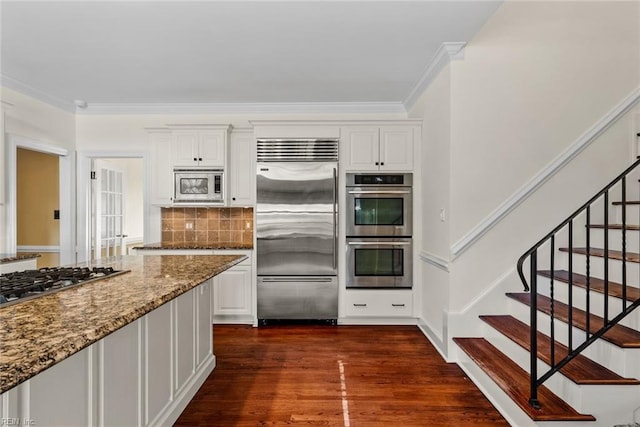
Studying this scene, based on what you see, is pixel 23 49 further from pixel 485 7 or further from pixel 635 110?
pixel 635 110

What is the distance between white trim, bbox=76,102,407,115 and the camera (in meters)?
4.37

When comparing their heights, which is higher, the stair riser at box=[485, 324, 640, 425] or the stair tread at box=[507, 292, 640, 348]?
the stair tread at box=[507, 292, 640, 348]

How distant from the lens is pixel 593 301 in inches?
94.1

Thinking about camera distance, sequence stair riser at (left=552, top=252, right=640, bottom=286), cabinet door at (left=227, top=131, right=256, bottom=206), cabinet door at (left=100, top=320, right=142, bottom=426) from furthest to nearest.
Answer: cabinet door at (left=227, top=131, right=256, bottom=206) < stair riser at (left=552, top=252, right=640, bottom=286) < cabinet door at (left=100, top=320, right=142, bottom=426)

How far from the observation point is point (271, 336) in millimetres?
3678

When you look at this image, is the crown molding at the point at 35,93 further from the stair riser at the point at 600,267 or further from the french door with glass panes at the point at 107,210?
the stair riser at the point at 600,267

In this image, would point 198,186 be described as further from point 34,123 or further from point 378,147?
point 378,147

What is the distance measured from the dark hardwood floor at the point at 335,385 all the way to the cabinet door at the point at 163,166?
1757mm

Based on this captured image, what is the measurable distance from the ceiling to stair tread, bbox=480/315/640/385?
87.4 inches

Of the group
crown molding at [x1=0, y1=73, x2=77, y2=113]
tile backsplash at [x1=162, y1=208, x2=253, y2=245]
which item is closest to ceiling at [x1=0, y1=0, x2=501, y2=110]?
crown molding at [x1=0, y1=73, x2=77, y2=113]

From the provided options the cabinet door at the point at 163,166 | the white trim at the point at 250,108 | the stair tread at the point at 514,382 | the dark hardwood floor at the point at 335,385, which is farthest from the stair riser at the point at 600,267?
the cabinet door at the point at 163,166

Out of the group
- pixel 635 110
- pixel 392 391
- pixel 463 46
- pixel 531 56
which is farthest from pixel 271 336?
pixel 635 110

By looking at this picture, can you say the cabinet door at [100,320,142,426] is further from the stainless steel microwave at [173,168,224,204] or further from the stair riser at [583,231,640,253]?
the stair riser at [583,231,640,253]

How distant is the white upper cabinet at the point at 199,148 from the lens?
4.23 m
